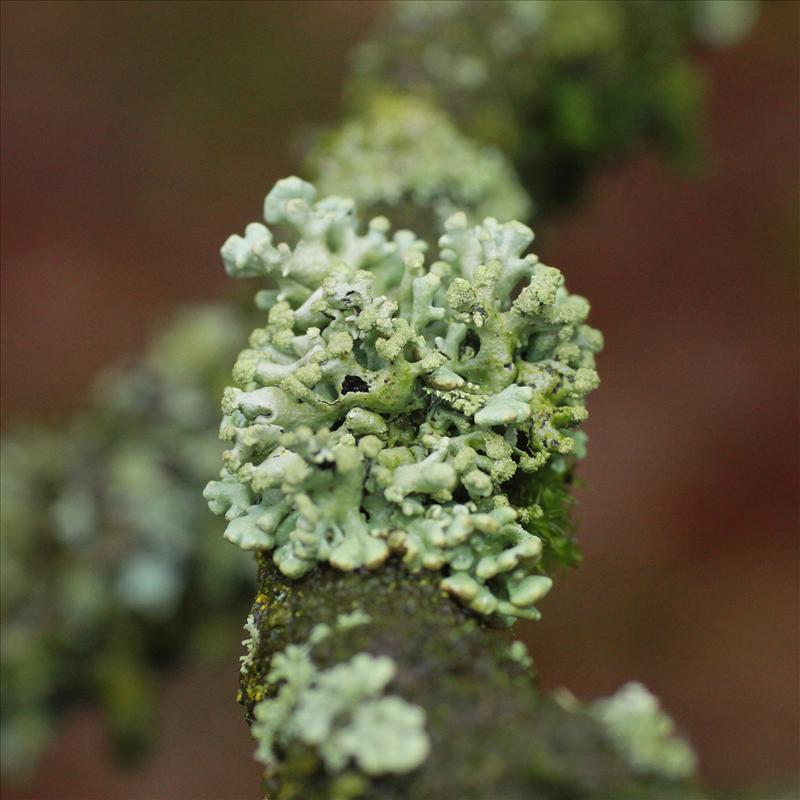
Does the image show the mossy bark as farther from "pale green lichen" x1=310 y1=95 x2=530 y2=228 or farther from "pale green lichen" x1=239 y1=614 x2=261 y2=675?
"pale green lichen" x1=310 y1=95 x2=530 y2=228

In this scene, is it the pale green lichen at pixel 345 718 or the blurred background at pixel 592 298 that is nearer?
the pale green lichen at pixel 345 718

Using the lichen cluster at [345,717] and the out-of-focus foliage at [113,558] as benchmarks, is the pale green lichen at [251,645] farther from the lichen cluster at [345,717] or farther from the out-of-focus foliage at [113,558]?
the out-of-focus foliage at [113,558]

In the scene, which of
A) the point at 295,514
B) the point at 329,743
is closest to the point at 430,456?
the point at 295,514

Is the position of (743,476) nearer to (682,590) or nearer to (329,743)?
(682,590)

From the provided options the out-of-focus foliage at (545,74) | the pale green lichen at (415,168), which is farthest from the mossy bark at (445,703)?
the out-of-focus foliage at (545,74)

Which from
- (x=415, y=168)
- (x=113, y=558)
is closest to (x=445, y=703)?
(x=415, y=168)

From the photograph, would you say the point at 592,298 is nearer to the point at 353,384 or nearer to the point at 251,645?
the point at 353,384
